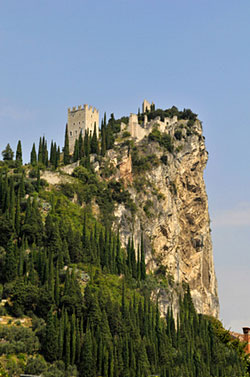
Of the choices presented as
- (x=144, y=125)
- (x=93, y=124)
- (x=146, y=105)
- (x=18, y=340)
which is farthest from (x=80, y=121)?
(x=18, y=340)

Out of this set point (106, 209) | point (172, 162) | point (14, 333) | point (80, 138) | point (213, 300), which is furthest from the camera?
point (213, 300)

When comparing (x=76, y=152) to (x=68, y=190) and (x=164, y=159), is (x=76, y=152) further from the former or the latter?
(x=164, y=159)

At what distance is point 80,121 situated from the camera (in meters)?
90.2

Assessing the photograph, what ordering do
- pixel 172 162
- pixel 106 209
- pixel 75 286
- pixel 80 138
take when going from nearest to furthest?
pixel 75 286 < pixel 106 209 < pixel 80 138 < pixel 172 162

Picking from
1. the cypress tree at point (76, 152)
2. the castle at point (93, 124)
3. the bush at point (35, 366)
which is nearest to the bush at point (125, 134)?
the castle at point (93, 124)

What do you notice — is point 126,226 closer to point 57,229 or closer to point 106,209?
point 106,209

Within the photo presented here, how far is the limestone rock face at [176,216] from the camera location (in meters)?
80.4

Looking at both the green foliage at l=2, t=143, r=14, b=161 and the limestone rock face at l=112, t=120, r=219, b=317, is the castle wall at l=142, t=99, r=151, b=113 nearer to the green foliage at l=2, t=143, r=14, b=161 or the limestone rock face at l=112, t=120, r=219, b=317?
the limestone rock face at l=112, t=120, r=219, b=317

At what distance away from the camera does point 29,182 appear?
68938 millimetres

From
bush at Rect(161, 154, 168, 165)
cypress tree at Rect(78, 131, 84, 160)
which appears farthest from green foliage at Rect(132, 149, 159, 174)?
cypress tree at Rect(78, 131, 84, 160)

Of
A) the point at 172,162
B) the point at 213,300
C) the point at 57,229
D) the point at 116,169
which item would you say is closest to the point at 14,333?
the point at 57,229

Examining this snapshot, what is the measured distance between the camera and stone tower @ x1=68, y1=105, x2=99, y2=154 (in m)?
89.4

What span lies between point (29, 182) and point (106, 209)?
1092 centimetres

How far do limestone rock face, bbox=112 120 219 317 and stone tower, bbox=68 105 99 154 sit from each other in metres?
7.16
